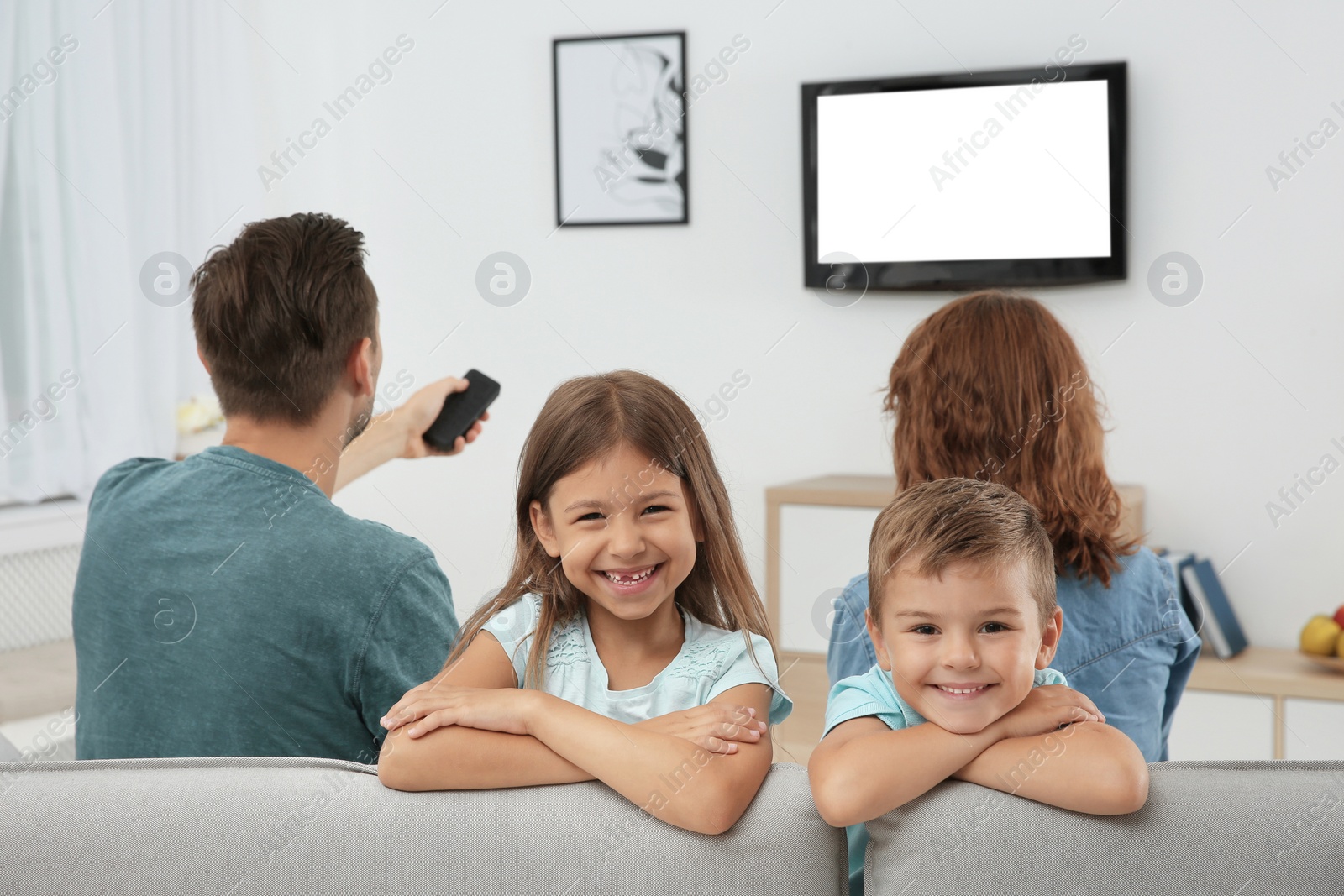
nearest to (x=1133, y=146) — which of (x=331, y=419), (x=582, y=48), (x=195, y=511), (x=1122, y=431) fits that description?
(x=1122, y=431)

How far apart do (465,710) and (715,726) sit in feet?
0.68

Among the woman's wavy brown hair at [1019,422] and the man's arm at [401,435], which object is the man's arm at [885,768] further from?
the man's arm at [401,435]

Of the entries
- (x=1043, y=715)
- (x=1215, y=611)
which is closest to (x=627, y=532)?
(x=1043, y=715)

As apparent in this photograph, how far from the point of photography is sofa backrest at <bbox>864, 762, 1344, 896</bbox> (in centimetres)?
86

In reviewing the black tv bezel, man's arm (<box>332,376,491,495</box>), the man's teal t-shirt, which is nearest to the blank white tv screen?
the black tv bezel

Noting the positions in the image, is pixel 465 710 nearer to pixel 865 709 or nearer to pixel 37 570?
pixel 865 709

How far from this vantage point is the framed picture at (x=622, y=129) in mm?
3643

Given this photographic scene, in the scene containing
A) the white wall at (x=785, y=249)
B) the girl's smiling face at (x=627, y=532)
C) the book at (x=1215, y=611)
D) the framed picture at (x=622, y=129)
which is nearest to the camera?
the girl's smiling face at (x=627, y=532)

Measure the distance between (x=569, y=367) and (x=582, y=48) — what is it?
1.00 meters

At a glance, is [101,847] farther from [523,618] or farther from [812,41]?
[812,41]

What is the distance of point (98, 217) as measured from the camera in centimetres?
342

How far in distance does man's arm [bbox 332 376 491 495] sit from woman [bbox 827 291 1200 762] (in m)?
0.74

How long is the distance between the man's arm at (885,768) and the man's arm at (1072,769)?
18 mm

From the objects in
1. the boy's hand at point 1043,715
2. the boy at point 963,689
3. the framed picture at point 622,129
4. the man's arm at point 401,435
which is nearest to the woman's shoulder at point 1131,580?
the boy at point 963,689
